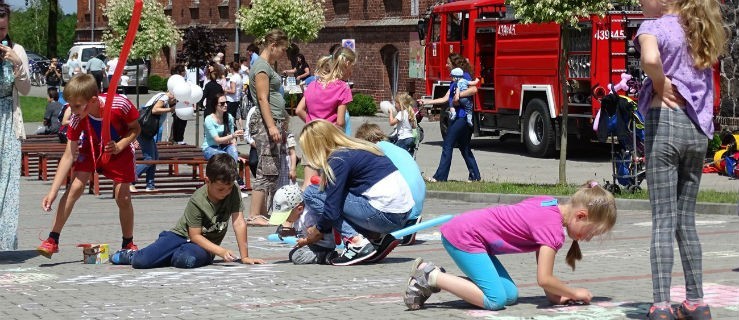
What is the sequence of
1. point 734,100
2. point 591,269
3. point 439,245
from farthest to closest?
1. point 734,100
2. point 439,245
3. point 591,269

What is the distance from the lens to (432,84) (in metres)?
31.0

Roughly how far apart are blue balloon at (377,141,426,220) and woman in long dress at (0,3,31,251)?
2.86 m

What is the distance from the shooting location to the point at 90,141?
1082 cm

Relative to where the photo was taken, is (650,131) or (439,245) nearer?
(650,131)

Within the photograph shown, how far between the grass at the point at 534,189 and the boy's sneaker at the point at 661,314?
338 inches

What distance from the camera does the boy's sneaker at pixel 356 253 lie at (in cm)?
1018

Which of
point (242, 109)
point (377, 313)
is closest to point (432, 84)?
point (242, 109)

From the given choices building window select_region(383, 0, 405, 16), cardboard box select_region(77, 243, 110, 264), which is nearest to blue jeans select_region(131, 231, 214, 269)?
cardboard box select_region(77, 243, 110, 264)

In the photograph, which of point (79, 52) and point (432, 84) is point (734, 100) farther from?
point (79, 52)

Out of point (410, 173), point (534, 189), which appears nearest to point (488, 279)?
point (410, 173)

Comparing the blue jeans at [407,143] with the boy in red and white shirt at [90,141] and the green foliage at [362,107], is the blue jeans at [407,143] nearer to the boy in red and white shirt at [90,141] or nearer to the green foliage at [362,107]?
the boy in red and white shirt at [90,141]

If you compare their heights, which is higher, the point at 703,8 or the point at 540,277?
the point at 703,8

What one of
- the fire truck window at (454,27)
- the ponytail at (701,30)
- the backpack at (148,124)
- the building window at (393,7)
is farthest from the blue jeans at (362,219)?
the building window at (393,7)

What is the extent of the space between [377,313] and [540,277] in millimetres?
964
